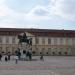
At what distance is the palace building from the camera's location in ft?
286

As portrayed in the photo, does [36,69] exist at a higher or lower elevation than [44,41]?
lower

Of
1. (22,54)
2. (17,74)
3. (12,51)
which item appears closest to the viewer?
(17,74)

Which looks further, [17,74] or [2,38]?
[2,38]

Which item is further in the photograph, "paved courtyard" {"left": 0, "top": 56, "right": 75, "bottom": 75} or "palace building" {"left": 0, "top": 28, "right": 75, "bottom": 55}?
"palace building" {"left": 0, "top": 28, "right": 75, "bottom": 55}

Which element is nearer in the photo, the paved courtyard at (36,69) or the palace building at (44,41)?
the paved courtyard at (36,69)

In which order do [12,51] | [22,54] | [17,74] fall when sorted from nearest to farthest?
[17,74], [22,54], [12,51]

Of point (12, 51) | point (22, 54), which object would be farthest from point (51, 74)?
point (12, 51)

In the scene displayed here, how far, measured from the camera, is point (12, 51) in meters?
86.2

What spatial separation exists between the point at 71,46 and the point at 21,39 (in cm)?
3409

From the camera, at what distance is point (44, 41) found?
8862cm

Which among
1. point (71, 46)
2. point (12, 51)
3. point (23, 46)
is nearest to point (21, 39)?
point (23, 46)

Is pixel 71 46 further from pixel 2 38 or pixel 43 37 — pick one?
pixel 2 38

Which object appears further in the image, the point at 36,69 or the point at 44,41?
the point at 44,41

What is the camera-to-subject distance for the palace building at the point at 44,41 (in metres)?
87.2
